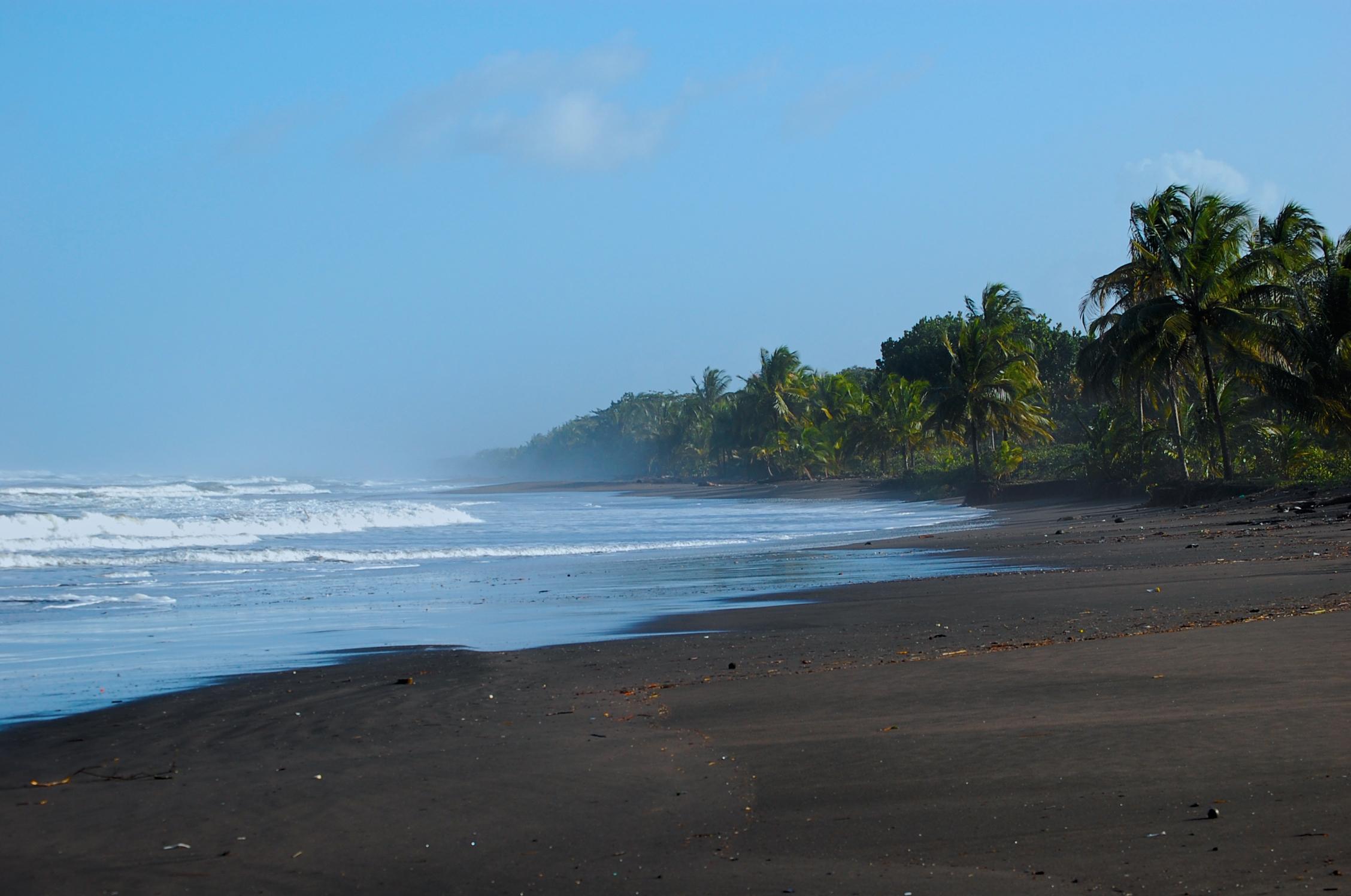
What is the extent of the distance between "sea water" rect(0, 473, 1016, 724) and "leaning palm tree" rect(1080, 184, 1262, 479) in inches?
267

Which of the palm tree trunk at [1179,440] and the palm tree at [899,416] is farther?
the palm tree at [899,416]

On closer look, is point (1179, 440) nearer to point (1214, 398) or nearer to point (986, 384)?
point (1214, 398)

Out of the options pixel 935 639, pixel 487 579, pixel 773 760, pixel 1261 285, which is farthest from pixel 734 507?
pixel 773 760

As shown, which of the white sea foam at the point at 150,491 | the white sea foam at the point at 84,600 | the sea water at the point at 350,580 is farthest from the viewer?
the white sea foam at the point at 150,491

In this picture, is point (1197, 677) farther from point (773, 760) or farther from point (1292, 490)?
point (1292, 490)

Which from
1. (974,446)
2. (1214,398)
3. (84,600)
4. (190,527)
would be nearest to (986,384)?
(974,446)

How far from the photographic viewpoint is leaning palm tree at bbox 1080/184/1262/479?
27.0 m

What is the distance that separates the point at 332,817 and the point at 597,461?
6039 inches

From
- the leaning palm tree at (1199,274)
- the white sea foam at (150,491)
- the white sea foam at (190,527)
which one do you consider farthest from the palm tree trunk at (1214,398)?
the white sea foam at (150,491)

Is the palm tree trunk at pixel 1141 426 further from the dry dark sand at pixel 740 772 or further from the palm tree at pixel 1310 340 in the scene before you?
the dry dark sand at pixel 740 772

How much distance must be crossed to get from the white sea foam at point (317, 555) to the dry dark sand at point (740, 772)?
11.8 meters

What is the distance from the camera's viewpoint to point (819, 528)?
28.7m

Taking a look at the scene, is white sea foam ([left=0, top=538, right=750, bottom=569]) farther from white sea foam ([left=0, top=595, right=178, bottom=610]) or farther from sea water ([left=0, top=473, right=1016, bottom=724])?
white sea foam ([left=0, top=595, right=178, bottom=610])

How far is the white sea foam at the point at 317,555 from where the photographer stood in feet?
61.9
